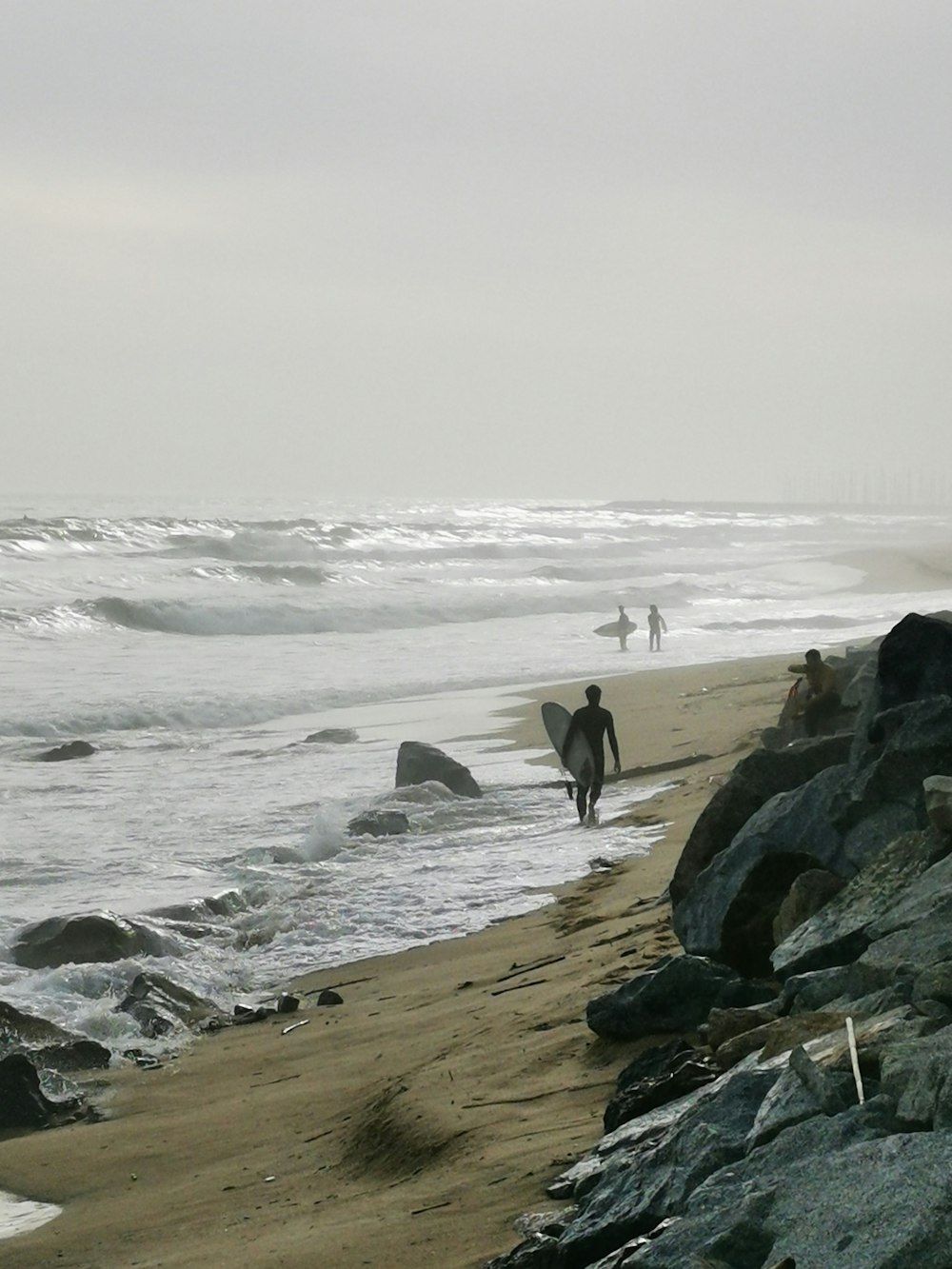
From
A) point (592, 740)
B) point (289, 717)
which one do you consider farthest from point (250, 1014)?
point (289, 717)

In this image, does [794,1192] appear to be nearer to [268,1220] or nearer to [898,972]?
[898,972]

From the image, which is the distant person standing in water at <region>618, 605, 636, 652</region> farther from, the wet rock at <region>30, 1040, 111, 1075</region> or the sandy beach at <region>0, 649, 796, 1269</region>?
the wet rock at <region>30, 1040, 111, 1075</region>

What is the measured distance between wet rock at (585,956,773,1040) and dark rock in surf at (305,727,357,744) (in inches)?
596

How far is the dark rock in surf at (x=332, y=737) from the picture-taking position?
21031 mm

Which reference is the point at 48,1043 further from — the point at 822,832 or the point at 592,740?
the point at 592,740

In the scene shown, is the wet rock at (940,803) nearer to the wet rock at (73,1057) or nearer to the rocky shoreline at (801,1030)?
the rocky shoreline at (801,1030)

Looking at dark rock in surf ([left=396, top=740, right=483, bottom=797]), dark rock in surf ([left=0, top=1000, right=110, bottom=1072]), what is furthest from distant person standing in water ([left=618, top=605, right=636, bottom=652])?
dark rock in surf ([left=0, top=1000, right=110, bottom=1072])

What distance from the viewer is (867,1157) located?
3.33 m

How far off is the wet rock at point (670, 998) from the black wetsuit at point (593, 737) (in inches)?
296

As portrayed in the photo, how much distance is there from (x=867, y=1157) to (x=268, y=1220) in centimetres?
268

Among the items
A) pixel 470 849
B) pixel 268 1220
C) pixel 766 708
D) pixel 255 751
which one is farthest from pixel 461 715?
pixel 268 1220

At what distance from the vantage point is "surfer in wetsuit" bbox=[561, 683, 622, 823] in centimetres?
1363

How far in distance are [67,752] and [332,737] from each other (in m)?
3.81

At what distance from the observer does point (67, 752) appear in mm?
21078
